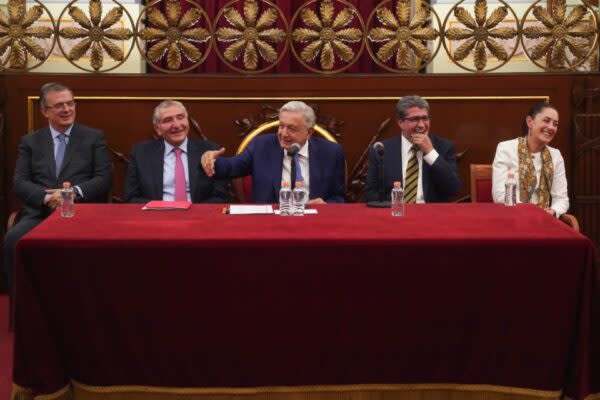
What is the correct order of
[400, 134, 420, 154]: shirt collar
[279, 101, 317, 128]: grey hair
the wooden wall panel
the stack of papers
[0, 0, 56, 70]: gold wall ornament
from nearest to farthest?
the stack of papers, [279, 101, 317, 128]: grey hair, [400, 134, 420, 154]: shirt collar, [0, 0, 56, 70]: gold wall ornament, the wooden wall panel

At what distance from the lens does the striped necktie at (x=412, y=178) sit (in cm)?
416

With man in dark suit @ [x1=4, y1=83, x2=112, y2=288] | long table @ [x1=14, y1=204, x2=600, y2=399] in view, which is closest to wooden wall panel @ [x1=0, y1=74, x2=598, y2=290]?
man in dark suit @ [x1=4, y1=83, x2=112, y2=288]

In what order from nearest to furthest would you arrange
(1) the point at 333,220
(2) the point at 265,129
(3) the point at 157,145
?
(1) the point at 333,220 < (3) the point at 157,145 < (2) the point at 265,129

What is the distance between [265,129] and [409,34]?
1017mm

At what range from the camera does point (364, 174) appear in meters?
4.88

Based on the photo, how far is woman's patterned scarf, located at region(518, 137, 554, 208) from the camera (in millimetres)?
4328

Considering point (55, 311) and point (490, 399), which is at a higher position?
point (55, 311)

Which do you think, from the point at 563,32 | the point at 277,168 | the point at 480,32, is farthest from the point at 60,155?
the point at 563,32

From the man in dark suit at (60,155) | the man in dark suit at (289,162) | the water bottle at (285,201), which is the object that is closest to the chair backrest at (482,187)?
the man in dark suit at (289,162)

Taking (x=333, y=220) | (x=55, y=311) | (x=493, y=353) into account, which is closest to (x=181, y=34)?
(x=333, y=220)

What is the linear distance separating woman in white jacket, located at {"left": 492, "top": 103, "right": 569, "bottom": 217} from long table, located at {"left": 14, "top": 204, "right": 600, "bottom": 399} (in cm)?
161

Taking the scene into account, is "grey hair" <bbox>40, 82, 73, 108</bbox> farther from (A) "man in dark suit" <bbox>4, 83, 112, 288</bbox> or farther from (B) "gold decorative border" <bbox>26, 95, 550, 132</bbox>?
(B) "gold decorative border" <bbox>26, 95, 550, 132</bbox>

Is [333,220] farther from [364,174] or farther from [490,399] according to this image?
[364,174]

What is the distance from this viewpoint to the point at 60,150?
447 cm
